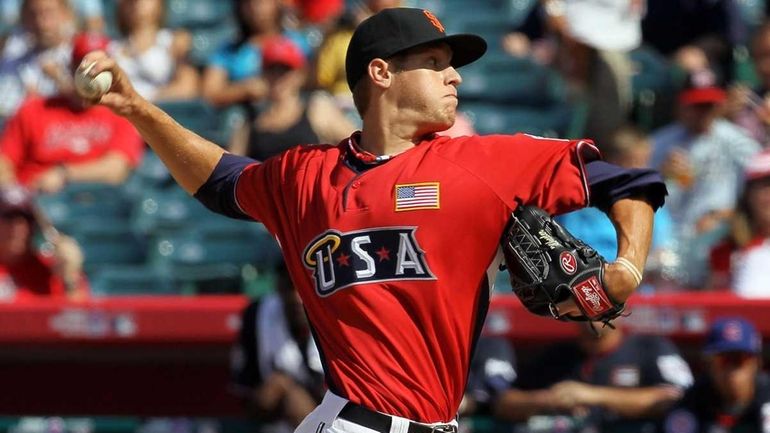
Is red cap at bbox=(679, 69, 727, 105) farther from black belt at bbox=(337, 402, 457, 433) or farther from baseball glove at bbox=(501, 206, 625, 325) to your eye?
black belt at bbox=(337, 402, 457, 433)

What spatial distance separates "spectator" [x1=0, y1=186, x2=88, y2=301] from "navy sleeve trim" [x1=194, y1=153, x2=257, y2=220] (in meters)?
3.63

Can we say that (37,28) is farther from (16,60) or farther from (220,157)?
(220,157)

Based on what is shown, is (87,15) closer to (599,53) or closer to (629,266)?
(599,53)

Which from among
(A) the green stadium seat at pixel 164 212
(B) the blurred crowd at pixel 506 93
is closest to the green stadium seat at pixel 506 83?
(B) the blurred crowd at pixel 506 93

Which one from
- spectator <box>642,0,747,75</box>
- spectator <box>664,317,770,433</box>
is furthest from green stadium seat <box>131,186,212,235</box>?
spectator <box>664,317,770,433</box>

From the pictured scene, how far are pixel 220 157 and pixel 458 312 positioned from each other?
0.88 metres

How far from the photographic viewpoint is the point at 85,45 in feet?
28.4

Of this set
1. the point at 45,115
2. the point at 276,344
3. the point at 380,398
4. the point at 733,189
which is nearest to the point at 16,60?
the point at 45,115

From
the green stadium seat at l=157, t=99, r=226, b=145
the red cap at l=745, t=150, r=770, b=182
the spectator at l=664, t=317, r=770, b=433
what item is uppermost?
the green stadium seat at l=157, t=99, r=226, b=145

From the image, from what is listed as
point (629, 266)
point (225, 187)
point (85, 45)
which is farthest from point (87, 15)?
point (629, 266)

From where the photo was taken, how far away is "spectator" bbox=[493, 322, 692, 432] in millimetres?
6512

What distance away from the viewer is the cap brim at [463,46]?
387 centimetres

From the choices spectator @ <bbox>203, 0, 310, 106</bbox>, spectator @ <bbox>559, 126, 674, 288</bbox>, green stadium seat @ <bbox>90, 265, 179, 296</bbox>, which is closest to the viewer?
spectator @ <bbox>559, 126, 674, 288</bbox>

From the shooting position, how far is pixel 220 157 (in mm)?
4227
